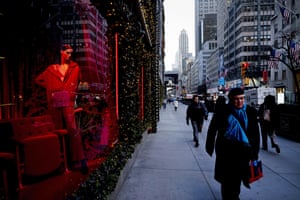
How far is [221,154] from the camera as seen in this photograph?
439 centimetres

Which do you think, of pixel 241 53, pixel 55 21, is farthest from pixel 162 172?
pixel 241 53

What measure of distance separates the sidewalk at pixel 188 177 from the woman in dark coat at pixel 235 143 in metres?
0.86

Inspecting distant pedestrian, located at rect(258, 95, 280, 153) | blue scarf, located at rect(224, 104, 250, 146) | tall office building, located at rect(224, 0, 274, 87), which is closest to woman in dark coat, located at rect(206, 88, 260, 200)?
blue scarf, located at rect(224, 104, 250, 146)

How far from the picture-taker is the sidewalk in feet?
17.1

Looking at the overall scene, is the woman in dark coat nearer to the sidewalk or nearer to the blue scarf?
the blue scarf

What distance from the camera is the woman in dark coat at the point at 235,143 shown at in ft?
14.0

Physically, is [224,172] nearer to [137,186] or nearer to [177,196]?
[177,196]

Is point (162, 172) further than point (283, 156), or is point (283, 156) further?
point (283, 156)

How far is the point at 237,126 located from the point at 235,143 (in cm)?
24

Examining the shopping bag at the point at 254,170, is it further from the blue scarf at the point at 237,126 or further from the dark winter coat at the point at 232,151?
the blue scarf at the point at 237,126

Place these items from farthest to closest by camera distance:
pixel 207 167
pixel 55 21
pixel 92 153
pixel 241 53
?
pixel 241 53 < pixel 207 167 < pixel 92 153 < pixel 55 21

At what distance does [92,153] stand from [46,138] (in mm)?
1661

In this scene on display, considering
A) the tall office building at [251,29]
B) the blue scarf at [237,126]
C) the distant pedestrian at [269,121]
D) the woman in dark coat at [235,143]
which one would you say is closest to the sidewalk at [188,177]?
the distant pedestrian at [269,121]

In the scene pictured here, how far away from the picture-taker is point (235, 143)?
4250 millimetres
